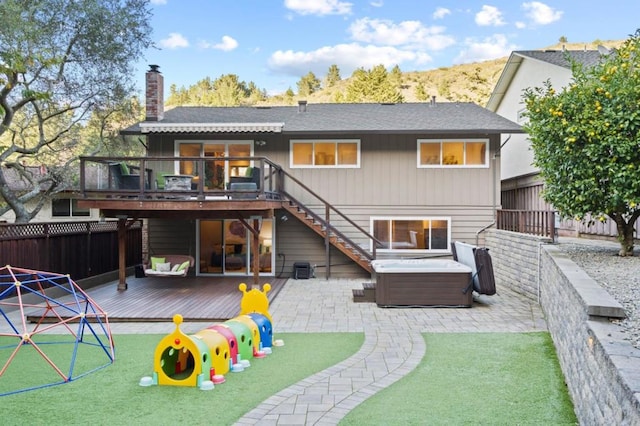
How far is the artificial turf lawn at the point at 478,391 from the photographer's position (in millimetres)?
4148

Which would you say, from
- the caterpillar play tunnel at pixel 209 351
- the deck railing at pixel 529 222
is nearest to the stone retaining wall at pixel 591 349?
the deck railing at pixel 529 222

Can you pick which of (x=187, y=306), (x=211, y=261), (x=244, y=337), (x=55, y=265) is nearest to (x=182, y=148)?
(x=211, y=261)

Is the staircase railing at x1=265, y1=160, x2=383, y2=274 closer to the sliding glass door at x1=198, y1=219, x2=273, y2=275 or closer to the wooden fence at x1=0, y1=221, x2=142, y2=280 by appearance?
the sliding glass door at x1=198, y1=219, x2=273, y2=275

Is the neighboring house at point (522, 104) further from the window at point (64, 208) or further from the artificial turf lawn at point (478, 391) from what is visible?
the window at point (64, 208)

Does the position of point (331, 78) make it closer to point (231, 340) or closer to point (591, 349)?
point (231, 340)

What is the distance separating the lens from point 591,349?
3.45 m

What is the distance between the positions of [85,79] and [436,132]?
11.7 m

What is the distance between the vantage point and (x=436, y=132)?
43.1 ft

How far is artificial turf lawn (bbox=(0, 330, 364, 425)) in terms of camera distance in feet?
13.9

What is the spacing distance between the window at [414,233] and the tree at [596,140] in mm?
5245

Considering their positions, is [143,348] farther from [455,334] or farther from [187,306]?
[455,334]

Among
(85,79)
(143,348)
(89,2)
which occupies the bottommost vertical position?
(143,348)

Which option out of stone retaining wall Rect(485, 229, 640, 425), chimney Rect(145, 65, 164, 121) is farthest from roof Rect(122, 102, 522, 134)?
stone retaining wall Rect(485, 229, 640, 425)

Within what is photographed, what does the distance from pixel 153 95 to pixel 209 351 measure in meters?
10.8
